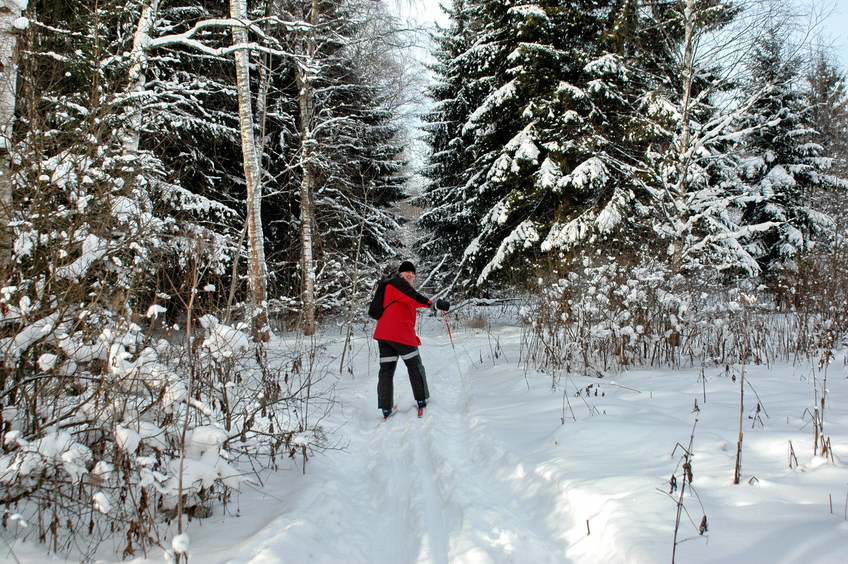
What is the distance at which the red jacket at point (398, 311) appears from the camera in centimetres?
578

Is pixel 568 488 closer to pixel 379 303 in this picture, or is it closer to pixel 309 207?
pixel 379 303

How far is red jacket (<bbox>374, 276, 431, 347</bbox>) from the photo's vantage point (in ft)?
19.0

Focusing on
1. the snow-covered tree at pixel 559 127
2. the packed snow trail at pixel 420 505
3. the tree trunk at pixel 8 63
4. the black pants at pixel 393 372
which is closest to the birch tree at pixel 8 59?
the tree trunk at pixel 8 63

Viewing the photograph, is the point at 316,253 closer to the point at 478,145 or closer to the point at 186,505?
the point at 478,145

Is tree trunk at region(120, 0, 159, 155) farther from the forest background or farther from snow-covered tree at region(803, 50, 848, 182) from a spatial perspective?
snow-covered tree at region(803, 50, 848, 182)

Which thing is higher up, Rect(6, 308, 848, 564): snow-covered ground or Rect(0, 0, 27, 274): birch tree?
Rect(0, 0, 27, 274): birch tree

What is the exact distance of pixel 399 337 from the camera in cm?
579

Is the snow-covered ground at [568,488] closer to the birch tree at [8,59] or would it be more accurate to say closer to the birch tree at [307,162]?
the birch tree at [8,59]

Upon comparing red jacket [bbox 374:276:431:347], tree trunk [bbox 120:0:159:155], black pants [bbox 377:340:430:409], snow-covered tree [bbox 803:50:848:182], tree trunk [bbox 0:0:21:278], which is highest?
snow-covered tree [bbox 803:50:848:182]

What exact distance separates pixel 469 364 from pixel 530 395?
3.19 meters

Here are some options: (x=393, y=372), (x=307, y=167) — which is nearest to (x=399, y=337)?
(x=393, y=372)

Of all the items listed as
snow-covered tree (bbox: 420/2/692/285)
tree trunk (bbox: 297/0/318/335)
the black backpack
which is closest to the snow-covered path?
the black backpack

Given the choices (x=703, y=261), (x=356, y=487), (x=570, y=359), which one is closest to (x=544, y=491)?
(x=356, y=487)

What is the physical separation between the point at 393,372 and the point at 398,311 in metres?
0.78
